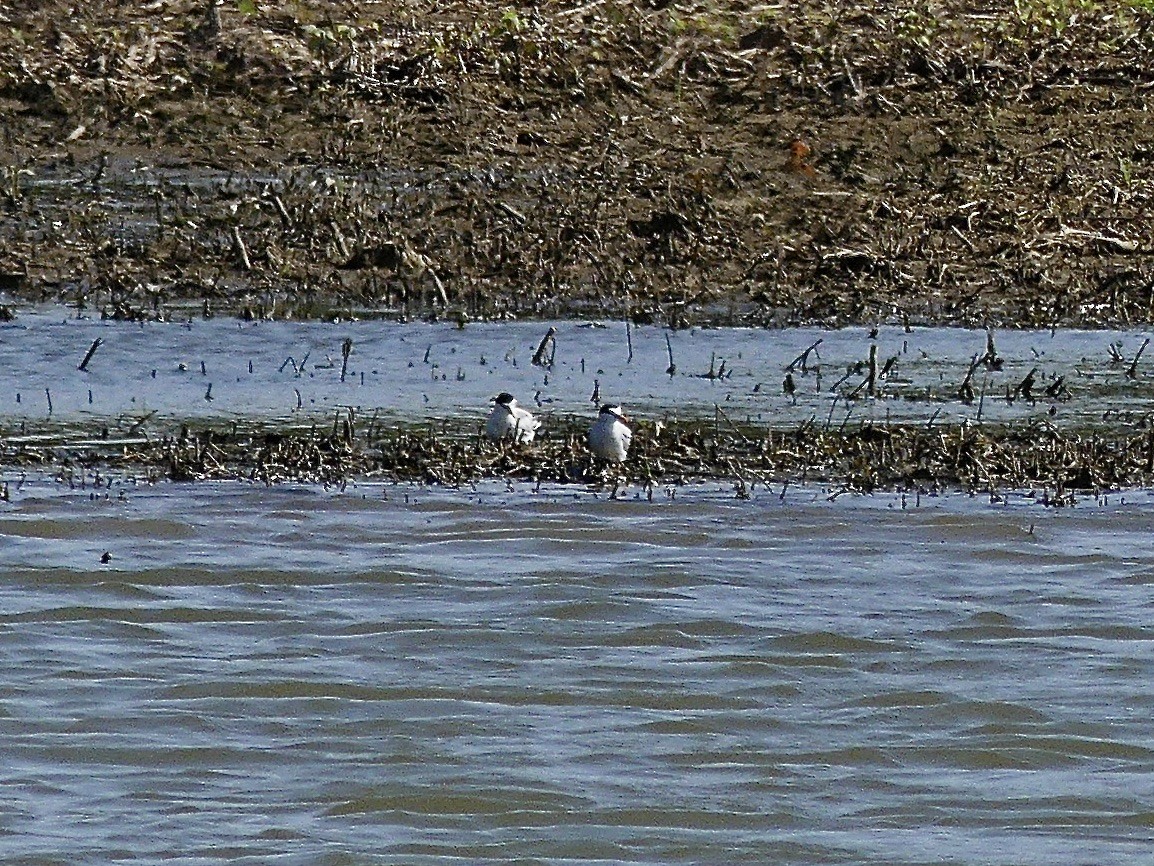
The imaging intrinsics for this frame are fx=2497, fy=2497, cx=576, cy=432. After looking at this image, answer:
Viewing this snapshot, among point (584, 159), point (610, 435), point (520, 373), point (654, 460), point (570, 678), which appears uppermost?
point (584, 159)

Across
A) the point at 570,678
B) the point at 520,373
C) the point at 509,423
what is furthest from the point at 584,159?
the point at 570,678

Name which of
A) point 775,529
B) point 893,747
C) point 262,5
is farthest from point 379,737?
point 262,5

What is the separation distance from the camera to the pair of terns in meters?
9.95

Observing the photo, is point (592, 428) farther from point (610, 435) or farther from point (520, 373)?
point (520, 373)

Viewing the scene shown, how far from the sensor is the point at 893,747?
285 inches

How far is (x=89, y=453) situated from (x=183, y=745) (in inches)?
133

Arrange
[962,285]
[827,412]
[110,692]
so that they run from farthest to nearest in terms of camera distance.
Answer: [962,285], [827,412], [110,692]

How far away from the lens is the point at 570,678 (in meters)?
7.84

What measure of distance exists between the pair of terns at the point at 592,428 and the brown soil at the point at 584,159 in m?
2.92

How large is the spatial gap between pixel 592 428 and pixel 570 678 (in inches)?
96.1

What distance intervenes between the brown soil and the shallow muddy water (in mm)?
480

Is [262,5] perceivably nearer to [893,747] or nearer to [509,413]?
[509,413]

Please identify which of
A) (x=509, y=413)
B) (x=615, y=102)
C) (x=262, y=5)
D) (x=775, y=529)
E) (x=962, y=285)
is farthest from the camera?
(x=262, y=5)

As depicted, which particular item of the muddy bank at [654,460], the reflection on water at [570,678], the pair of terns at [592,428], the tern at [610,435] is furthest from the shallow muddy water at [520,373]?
the reflection on water at [570,678]
